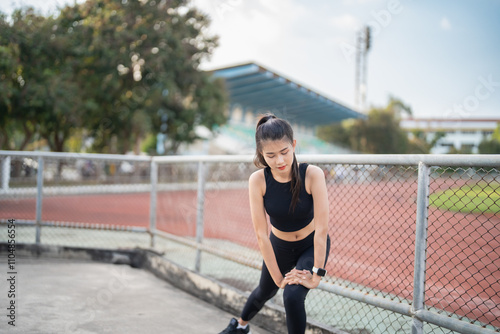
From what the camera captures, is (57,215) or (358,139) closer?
(57,215)

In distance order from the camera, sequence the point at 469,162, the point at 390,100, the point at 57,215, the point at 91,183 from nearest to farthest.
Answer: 1. the point at 469,162
2. the point at 57,215
3. the point at 91,183
4. the point at 390,100

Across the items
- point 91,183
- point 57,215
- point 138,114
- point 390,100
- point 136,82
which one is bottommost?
point 57,215

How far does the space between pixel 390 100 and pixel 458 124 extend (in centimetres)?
1089

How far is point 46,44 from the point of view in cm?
1653

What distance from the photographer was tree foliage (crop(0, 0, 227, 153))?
53.3 feet

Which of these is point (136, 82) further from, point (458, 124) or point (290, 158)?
point (458, 124)

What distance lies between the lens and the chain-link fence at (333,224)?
3.16 m

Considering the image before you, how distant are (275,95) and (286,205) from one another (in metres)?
34.3

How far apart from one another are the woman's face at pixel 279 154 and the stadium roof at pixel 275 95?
2545 centimetres

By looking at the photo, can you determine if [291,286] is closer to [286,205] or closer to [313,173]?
[286,205]

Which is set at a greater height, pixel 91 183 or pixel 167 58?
pixel 167 58

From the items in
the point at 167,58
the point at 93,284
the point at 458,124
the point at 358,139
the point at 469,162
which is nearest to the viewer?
the point at 469,162

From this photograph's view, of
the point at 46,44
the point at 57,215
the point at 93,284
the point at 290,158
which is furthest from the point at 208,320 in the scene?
the point at 46,44

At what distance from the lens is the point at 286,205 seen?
2.81m
